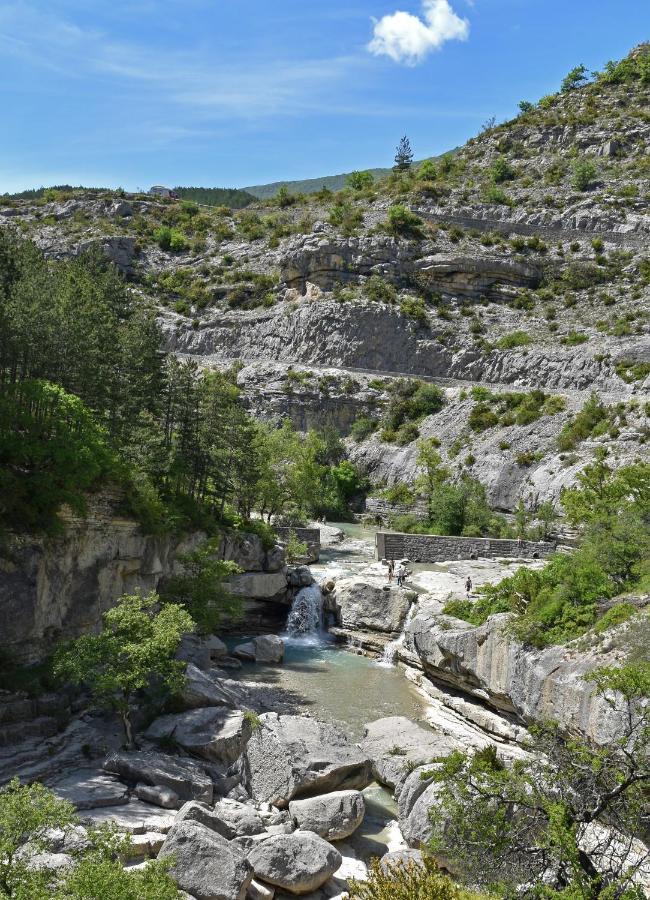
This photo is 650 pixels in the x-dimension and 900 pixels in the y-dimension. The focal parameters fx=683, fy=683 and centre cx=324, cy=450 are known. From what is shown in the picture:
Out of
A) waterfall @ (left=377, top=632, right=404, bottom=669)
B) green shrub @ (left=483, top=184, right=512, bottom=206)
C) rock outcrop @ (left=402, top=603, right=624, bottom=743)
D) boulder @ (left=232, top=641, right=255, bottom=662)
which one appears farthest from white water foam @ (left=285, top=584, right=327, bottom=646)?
green shrub @ (left=483, top=184, right=512, bottom=206)

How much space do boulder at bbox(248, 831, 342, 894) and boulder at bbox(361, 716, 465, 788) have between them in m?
4.45

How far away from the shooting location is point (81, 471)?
23.3 m

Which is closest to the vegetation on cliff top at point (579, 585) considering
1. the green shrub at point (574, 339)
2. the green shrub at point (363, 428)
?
the green shrub at point (363, 428)

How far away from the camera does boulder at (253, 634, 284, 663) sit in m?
29.8

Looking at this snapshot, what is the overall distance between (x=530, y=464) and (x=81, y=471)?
37.9 meters

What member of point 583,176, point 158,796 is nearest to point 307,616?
point 158,796

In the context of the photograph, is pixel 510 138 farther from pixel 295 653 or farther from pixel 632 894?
pixel 632 894

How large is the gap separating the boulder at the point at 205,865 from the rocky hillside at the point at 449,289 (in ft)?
133

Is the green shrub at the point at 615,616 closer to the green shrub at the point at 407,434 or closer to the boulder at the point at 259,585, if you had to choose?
the boulder at the point at 259,585

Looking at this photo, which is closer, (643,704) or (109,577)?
(643,704)

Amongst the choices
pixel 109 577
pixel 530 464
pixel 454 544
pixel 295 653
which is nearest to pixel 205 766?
pixel 109 577

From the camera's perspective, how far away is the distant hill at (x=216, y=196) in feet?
477

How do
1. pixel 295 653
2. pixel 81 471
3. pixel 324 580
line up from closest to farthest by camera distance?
pixel 81 471
pixel 295 653
pixel 324 580

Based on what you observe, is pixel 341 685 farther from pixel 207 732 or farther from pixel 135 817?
pixel 135 817
